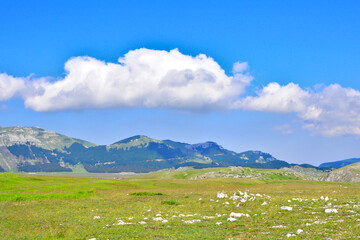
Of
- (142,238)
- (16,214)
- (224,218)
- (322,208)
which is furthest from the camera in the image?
(16,214)

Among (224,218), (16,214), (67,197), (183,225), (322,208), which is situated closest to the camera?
(183,225)

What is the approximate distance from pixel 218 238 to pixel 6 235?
18.3 meters

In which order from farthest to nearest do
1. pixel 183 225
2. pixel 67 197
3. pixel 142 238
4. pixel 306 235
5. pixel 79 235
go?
pixel 67 197
pixel 183 225
pixel 79 235
pixel 142 238
pixel 306 235

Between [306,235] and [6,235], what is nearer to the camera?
[306,235]

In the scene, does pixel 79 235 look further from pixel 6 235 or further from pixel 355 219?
pixel 355 219

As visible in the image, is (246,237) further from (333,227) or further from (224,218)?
(224,218)

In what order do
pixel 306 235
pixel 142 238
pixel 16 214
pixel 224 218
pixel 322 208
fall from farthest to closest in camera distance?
pixel 16 214, pixel 322 208, pixel 224 218, pixel 142 238, pixel 306 235

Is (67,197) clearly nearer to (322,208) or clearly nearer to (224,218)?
(224,218)

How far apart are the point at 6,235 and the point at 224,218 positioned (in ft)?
65.3

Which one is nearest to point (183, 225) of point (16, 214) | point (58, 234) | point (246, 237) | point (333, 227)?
point (246, 237)

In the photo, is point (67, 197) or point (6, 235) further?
point (67, 197)

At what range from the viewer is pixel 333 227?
77.5ft

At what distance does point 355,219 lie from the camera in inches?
1024

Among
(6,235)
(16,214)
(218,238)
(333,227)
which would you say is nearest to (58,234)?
(6,235)
